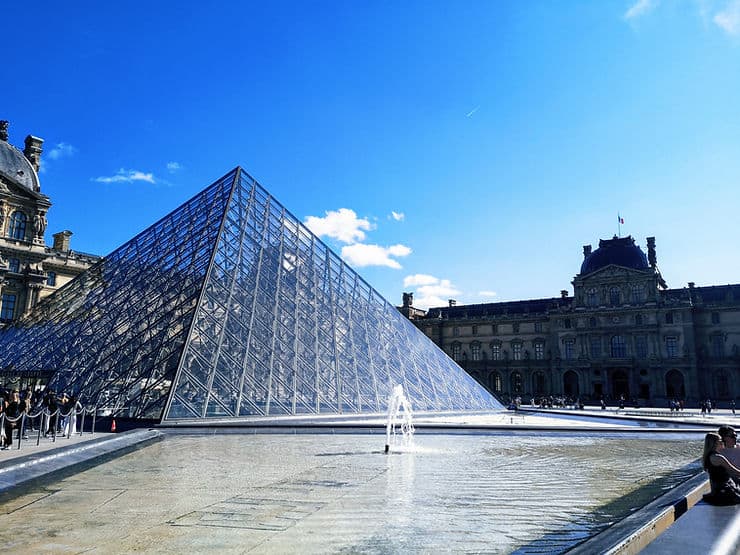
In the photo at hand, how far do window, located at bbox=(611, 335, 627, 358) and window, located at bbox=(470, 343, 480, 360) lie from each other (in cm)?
1582

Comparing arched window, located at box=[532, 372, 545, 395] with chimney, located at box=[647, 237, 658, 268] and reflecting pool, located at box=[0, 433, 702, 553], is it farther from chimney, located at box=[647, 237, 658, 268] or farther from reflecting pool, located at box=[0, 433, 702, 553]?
reflecting pool, located at box=[0, 433, 702, 553]

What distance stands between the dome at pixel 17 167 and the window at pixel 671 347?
60.3 metres

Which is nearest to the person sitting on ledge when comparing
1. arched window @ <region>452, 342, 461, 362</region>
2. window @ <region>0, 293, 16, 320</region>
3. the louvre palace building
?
window @ <region>0, 293, 16, 320</region>

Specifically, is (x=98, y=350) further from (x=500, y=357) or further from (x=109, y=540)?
(x=500, y=357)

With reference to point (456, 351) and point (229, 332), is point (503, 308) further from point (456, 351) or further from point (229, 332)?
point (229, 332)

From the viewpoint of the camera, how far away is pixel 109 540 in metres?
4.60

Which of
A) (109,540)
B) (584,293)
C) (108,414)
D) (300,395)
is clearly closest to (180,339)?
(108,414)

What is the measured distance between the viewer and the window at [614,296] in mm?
61719

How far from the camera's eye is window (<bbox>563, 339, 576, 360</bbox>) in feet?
208

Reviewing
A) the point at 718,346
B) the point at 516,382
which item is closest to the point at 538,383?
the point at 516,382

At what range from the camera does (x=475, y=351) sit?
7088 centimetres

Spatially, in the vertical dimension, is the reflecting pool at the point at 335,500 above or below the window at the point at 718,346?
below

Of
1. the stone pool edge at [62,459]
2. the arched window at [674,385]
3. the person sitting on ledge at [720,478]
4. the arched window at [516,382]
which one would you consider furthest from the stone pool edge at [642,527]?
the arched window at [516,382]

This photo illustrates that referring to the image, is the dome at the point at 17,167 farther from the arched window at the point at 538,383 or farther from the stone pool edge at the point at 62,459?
the arched window at the point at 538,383
